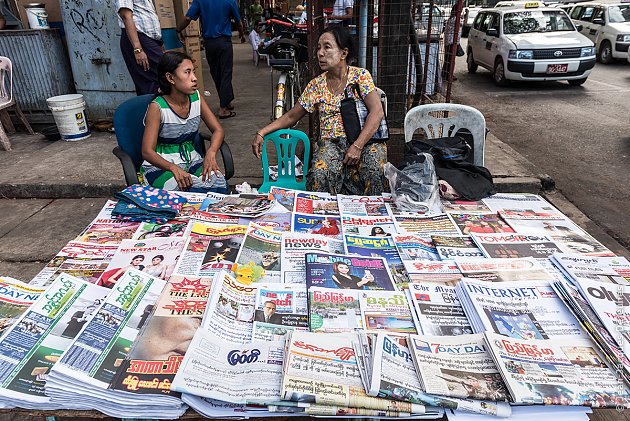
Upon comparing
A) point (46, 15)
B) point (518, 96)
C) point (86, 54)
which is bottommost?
point (518, 96)

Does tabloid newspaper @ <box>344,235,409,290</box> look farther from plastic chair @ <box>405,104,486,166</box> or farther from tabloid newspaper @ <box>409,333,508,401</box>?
plastic chair @ <box>405,104,486,166</box>

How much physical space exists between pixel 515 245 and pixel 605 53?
1124cm

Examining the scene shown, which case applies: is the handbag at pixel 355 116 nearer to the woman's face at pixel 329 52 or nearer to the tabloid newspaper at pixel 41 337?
the woman's face at pixel 329 52

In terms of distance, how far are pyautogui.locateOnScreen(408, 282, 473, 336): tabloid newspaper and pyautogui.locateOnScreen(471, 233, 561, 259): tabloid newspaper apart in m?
0.40

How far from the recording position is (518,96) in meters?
7.97

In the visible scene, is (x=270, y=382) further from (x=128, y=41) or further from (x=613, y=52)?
(x=613, y=52)

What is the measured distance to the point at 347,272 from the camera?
1.65 metres

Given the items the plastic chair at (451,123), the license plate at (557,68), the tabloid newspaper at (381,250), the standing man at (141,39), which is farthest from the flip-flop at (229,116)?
the license plate at (557,68)

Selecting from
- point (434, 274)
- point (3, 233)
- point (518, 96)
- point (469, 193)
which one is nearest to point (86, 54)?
point (3, 233)

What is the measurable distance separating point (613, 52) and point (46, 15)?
1133 centimetres

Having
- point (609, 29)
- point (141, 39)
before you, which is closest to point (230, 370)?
point (141, 39)

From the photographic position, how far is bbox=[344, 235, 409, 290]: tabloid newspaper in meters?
1.68

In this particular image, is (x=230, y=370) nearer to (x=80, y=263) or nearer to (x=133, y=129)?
(x=80, y=263)

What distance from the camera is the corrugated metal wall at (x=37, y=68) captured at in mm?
4980
